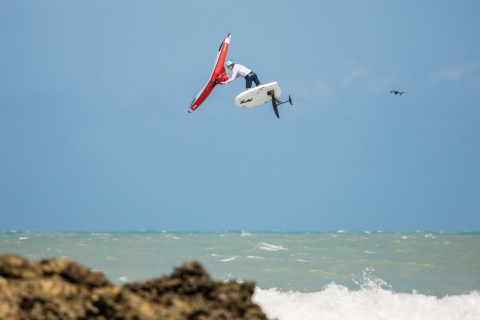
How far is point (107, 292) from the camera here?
3146 millimetres

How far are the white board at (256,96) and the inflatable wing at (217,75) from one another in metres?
0.83

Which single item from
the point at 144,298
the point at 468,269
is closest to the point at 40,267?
the point at 144,298

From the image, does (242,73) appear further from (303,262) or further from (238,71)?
(303,262)

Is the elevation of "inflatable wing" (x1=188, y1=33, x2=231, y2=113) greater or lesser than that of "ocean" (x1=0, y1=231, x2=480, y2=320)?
greater

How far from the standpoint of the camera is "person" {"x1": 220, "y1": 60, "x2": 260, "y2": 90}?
49.7 ft

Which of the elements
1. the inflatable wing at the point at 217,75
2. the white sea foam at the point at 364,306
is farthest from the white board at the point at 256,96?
the white sea foam at the point at 364,306

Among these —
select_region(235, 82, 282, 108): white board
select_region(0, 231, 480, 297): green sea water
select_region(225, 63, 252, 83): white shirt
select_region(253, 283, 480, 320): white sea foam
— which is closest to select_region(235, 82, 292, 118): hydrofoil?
select_region(235, 82, 282, 108): white board

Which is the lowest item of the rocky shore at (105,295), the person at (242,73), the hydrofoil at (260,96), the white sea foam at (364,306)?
the white sea foam at (364,306)

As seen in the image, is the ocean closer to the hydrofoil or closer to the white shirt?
the hydrofoil

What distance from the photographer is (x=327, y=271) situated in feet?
49.6

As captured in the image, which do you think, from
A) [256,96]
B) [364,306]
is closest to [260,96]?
[256,96]

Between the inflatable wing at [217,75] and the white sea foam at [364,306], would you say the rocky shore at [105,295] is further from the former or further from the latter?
the inflatable wing at [217,75]

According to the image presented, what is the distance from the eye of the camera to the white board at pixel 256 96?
50.4 feet

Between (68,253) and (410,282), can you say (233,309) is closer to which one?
(410,282)
